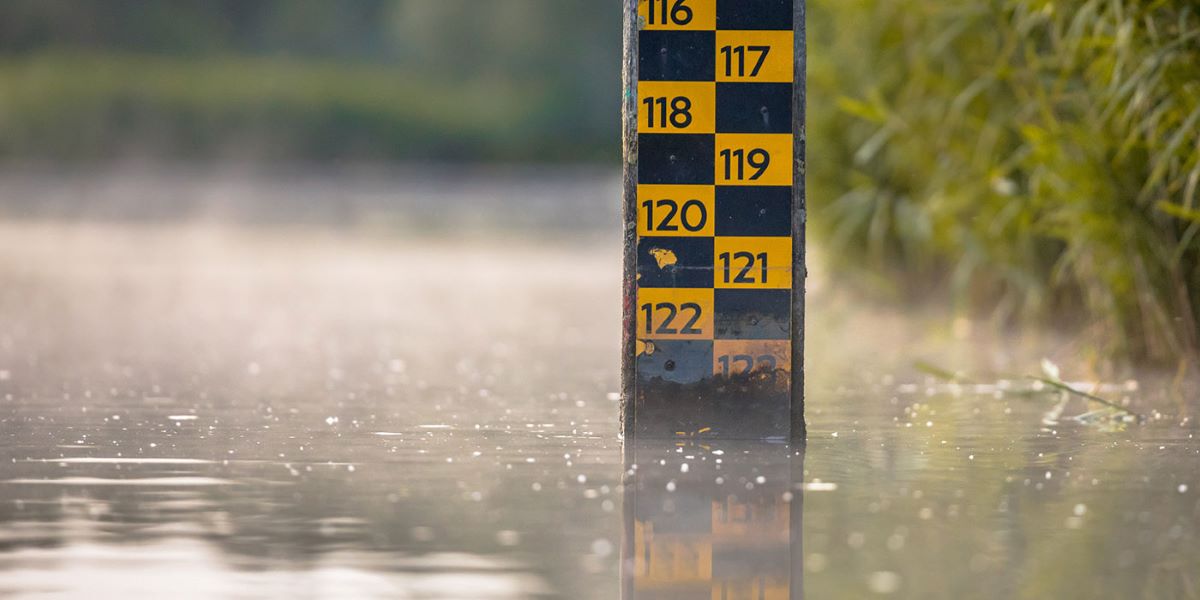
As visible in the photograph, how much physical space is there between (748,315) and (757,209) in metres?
0.27

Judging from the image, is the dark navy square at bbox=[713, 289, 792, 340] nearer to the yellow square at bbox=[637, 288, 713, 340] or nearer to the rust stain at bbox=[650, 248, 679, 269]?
the yellow square at bbox=[637, 288, 713, 340]

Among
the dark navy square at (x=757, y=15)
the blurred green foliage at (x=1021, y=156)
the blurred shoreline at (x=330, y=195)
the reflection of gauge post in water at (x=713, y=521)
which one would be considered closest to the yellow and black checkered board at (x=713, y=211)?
the dark navy square at (x=757, y=15)

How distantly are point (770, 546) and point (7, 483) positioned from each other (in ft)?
5.77

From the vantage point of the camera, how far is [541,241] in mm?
19484

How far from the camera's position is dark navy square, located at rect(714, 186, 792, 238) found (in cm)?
567

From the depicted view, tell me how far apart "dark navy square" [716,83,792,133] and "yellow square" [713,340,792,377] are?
0.54 metres

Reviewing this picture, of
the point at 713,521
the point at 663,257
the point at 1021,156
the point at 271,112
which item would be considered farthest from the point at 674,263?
the point at 271,112

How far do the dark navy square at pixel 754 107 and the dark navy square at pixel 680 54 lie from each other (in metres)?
0.07

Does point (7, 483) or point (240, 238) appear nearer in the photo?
point (7, 483)

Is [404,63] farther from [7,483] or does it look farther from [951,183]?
[7,483]

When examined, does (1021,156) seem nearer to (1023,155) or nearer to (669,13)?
(1023,155)

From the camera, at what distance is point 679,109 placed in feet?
18.7

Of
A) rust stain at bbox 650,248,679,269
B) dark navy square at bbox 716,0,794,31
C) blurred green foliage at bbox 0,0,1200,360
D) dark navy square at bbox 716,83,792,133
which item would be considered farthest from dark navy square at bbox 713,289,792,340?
blurred green foliage at bbox 0,0,1200,360

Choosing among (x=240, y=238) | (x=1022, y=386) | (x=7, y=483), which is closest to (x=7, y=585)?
→ (x=7, y=483)
